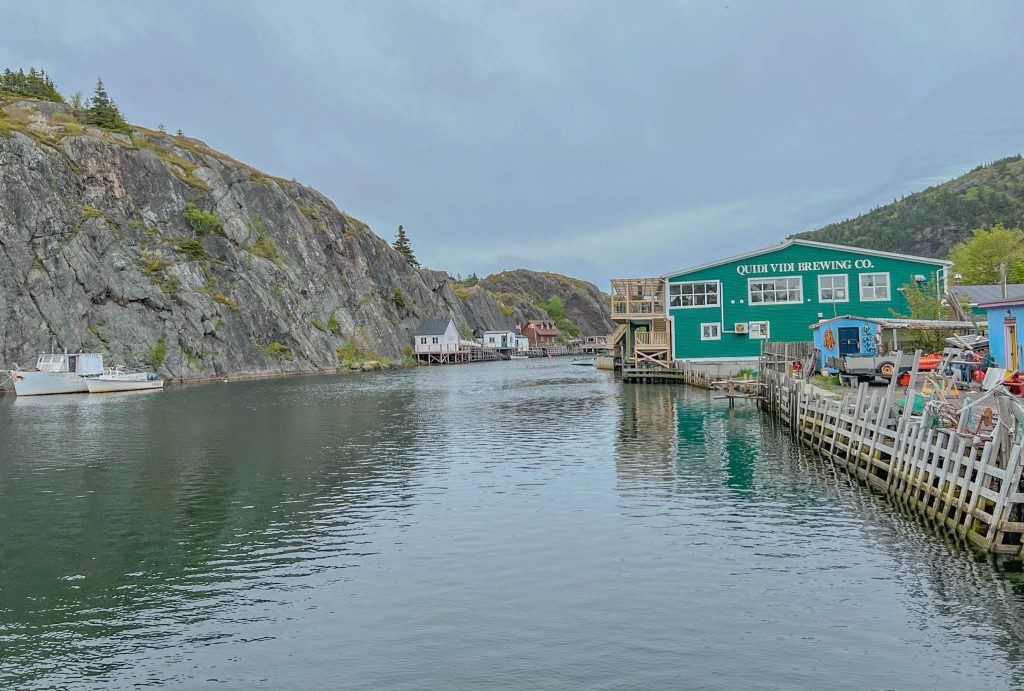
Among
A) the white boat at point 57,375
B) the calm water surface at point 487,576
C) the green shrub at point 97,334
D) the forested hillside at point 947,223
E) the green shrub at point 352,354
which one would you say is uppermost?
the forested hillside at point 947,223

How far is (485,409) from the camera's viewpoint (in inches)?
2189

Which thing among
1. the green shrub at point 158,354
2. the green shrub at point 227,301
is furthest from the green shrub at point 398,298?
the green shrub at point 158,354

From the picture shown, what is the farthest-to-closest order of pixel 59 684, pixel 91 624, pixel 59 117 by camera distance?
pixel 59 117 < pixel 91 624 < pixel 59 684

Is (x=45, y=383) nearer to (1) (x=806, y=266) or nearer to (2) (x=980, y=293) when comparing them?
(1) (x=806, y=266)

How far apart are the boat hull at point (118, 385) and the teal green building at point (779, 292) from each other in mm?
56232

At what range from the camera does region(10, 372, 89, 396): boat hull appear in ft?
249

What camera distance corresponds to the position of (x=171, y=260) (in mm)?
110000

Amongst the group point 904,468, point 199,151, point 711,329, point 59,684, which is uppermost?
point 199,151

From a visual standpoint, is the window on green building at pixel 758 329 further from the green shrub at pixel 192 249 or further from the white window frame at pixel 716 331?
the green shrub at pixel 192 249

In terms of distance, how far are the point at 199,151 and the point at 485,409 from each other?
10673 cm

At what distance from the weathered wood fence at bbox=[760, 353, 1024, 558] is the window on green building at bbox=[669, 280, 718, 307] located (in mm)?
34794

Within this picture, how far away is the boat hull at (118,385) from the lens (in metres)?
79.7

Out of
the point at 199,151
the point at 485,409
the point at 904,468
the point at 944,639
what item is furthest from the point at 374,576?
the point at 199,151

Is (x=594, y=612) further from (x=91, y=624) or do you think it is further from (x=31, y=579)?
(x=31, y=579)
